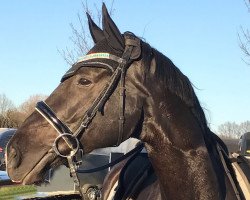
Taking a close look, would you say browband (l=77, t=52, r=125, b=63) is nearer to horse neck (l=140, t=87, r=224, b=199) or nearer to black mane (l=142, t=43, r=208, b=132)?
black mane (l=142, t=43, r=208, b=132)

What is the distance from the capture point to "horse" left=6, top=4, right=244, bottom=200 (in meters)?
2.93

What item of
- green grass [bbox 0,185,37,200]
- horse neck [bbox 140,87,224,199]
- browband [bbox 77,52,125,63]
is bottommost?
green grass [bbox 0,185,37,200]

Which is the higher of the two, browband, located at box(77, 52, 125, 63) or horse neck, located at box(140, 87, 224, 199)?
browband, located at box(77, 52, 125, 63)

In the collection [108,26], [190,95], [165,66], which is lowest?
[190,95]

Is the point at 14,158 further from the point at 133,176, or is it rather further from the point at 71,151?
the point at 133,176

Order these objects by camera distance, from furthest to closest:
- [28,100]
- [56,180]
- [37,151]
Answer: [28,100]
[56,180]
[37,151]

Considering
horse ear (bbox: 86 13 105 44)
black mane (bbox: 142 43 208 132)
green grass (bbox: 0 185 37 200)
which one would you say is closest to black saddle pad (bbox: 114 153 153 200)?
black mane (bbox: 142 43 208 132)

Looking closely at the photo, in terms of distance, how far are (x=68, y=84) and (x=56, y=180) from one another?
19.3 ft

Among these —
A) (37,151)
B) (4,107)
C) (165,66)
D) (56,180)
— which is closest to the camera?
(37,151)

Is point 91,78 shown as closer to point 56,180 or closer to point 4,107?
point 56,180

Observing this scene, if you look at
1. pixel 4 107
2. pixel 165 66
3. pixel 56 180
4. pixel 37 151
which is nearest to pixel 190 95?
pixel 165 66

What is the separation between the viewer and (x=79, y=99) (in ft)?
9.73

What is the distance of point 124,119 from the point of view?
2996 mm

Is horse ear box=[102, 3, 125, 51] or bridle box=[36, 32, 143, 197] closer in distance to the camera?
bridle box=[36, 32, 143, 197]
